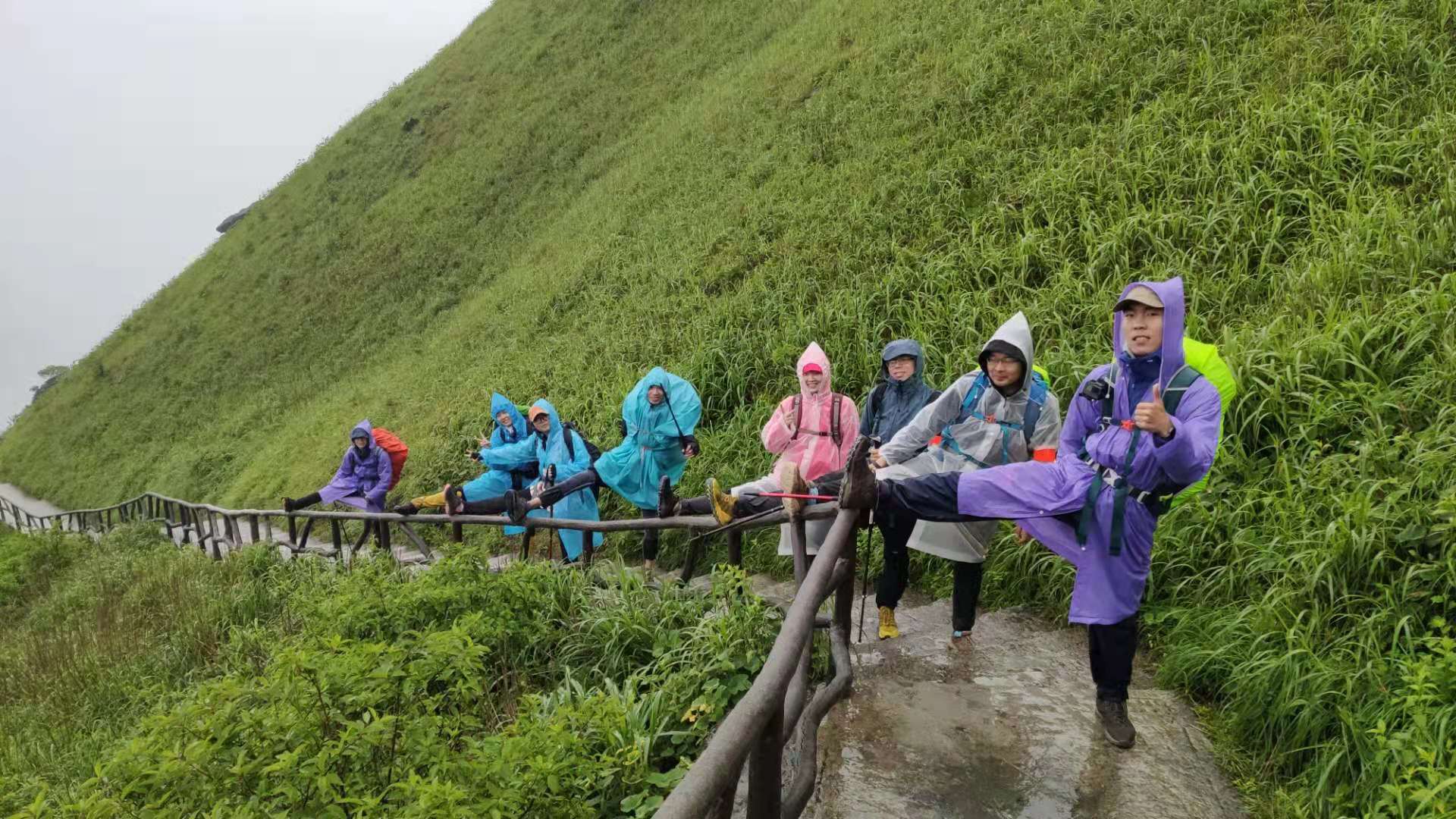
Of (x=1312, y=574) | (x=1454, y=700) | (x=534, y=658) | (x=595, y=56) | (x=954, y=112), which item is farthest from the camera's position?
(x=595, y=56)

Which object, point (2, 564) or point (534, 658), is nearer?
point (534, 658)

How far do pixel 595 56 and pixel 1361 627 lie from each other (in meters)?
26.7

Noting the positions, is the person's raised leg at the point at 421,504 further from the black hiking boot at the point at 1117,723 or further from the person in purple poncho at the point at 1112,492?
the black hiking boot at the point at 1117,723

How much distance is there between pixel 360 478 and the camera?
A: 8.70 m

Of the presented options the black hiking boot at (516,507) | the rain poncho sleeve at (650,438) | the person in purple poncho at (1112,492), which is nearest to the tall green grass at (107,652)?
the black hiking boot at (516,507)

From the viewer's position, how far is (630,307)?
39.9 ft

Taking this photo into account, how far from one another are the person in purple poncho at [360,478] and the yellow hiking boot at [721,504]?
6108mm

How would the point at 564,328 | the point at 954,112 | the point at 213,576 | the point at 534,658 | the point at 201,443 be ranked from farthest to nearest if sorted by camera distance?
the point at 201,443 < the point at 564,328 < the point at 954,112 < the point at 213,576 < the point at 534,658

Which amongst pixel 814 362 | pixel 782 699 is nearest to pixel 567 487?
pixel 814 362

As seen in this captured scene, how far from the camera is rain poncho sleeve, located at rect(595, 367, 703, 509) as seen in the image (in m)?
6.34

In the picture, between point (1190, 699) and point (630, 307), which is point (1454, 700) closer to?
point (1190, 699)

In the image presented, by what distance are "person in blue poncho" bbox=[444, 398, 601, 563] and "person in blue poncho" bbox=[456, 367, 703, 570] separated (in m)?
0.02

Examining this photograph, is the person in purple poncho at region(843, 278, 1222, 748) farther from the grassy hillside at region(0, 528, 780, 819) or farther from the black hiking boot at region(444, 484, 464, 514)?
the black hiking boot at region(444, 484, 464, 514)

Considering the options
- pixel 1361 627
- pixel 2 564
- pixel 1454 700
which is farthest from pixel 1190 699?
pixel 2 564
